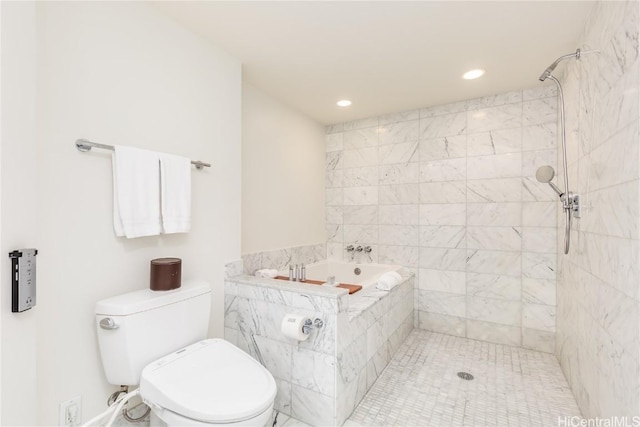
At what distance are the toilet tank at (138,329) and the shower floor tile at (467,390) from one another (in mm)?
1123

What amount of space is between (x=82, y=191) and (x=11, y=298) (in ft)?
1.68

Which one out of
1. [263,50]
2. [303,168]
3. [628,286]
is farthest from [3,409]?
[303,168]

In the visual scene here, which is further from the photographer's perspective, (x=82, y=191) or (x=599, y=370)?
(x=599, y=370)

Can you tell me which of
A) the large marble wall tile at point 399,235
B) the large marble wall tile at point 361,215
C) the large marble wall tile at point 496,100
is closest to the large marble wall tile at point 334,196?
the large marble wall tile at point 361,215

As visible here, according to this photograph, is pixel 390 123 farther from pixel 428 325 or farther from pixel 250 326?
pixel 250 326

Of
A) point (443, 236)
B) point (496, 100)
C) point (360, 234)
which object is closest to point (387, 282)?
point (443, 236)

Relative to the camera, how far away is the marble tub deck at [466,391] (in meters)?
1.77

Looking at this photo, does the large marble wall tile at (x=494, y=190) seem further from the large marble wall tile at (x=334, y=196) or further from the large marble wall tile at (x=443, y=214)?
the large marble wall tile at (x=334, y=196)

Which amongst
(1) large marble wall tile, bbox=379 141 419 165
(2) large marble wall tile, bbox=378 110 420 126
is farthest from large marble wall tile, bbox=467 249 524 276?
(2) large marble wall tile, bbox=378 110 420 126

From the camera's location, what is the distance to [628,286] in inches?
46.4

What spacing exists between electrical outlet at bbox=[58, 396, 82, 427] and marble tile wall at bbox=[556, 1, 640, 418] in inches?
89.0

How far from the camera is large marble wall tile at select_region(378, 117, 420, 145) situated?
10.5 ft

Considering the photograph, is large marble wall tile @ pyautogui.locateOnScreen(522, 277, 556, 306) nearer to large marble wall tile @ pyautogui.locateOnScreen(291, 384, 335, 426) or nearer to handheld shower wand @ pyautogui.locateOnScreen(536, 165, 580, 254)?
handheld shower wand @ pyautogui.locateOnScreen(536, 165, 580, 254)

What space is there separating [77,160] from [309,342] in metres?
1.47
